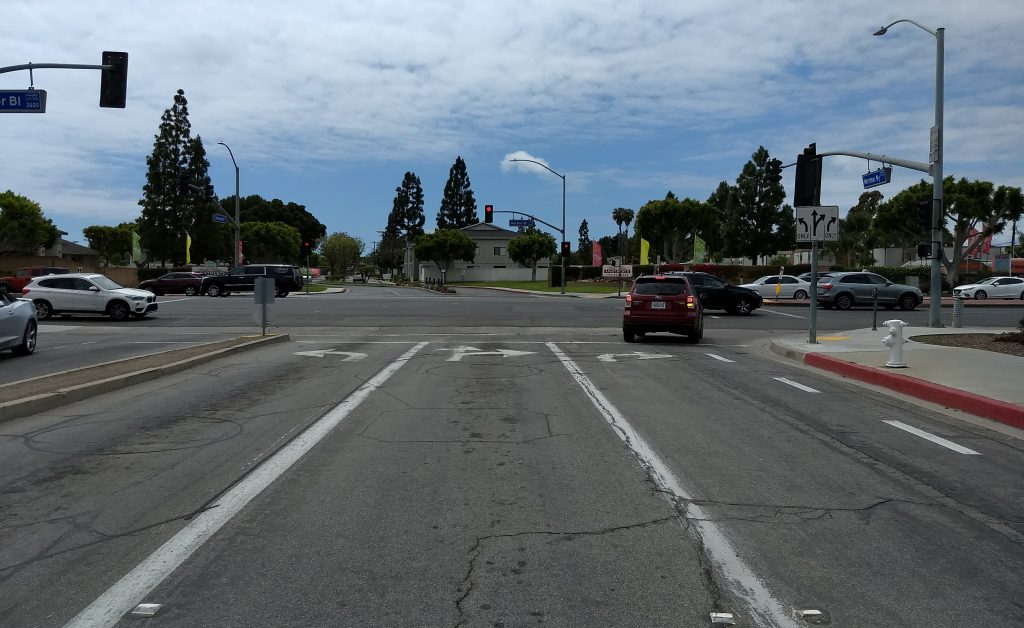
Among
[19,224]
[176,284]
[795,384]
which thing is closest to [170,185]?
[19,224]

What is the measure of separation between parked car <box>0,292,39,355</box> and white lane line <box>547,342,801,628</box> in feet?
41.2

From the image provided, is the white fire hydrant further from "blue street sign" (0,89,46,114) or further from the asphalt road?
"blue street sign" (0,89,46,114)

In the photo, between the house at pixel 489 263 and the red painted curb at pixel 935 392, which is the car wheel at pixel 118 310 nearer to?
the red painted curb at pixel 935 392

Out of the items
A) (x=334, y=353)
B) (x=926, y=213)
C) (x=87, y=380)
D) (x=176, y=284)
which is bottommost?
(x=334, y=353)

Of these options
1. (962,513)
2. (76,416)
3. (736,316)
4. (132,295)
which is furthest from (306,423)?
(736,316)

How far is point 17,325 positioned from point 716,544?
1538 cm

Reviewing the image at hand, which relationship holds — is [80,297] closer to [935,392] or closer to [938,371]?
[938,371]

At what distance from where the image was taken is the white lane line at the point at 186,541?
3932mm

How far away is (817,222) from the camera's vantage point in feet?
57.3

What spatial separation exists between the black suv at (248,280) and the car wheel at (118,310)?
1636cm

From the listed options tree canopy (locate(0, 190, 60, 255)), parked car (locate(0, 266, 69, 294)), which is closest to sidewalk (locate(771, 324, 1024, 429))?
parked car (locate(0, 266, 69, 294))

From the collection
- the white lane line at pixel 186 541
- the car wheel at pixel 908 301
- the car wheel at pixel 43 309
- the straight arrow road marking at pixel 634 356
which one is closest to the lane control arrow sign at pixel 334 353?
the straight arrow road marking at pixel 634 356

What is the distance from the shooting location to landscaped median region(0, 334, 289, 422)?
30.6 ft

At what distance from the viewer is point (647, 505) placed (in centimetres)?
573
